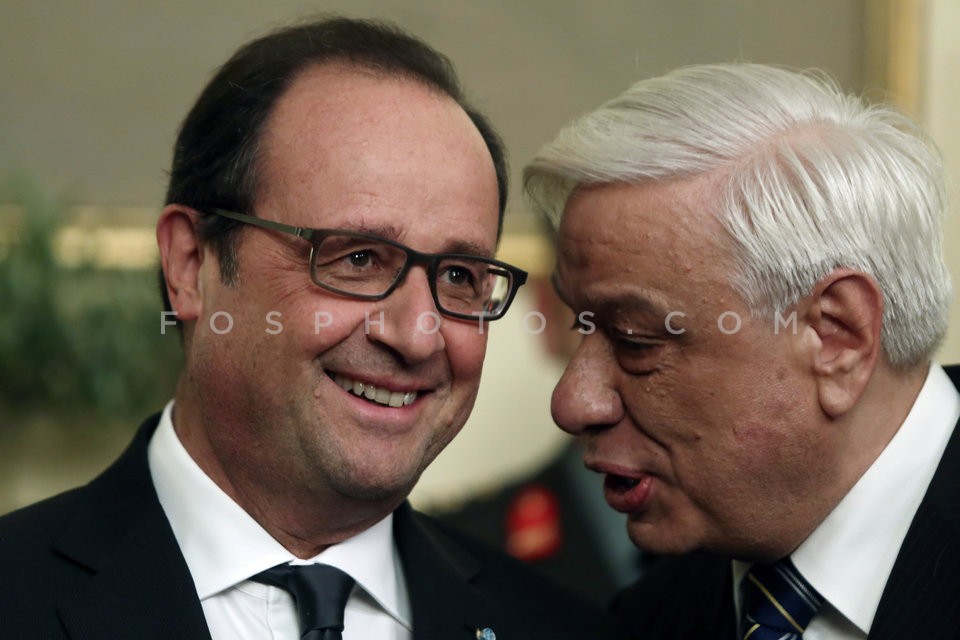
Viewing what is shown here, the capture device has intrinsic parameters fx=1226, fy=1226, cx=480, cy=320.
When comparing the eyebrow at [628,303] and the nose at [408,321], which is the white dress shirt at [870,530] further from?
the nose at [408,321]

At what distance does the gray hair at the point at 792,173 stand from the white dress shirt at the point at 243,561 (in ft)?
2.81

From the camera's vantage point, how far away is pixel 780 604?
234cm

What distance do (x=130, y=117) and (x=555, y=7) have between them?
1.38m

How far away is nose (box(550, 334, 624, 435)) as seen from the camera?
2422mm

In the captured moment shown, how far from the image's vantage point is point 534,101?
3977mm

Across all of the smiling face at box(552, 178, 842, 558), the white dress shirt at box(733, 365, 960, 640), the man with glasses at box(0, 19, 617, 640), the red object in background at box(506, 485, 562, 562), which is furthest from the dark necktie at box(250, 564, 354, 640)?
the red object in background at box(506, 485, 562, 562)

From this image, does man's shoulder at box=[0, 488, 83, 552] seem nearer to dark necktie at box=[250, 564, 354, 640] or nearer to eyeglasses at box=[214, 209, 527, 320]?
dark necktie at box=[250, 564, 354, 640]

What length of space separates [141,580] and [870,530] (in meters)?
1.32

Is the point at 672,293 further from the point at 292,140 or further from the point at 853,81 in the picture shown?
the point at 853,81

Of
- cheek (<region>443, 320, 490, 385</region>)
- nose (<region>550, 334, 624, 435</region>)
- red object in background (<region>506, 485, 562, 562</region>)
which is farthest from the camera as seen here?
red object in background (<region>506, 485, 562, 562</region>)

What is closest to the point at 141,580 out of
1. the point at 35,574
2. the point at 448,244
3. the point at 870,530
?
the point at 35,574

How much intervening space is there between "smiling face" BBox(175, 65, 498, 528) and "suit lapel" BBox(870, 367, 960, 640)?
85cm

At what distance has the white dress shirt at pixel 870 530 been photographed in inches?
88.0

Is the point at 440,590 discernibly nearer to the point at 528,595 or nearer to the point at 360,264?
the point at 528,595
